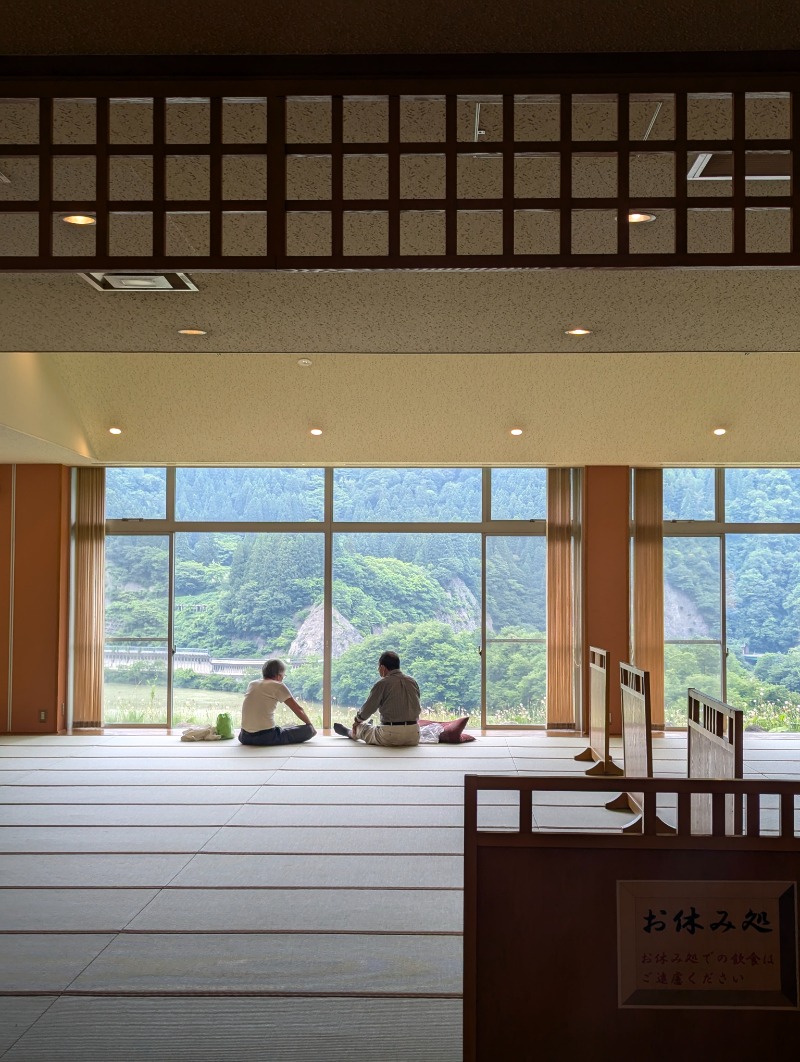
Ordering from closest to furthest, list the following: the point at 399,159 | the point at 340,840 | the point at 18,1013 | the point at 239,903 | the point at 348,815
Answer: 1. the point at 399,159
2. the point at 18,1013
3. the point at 239,903
4. the point at 340,840
5. the point at 348,815

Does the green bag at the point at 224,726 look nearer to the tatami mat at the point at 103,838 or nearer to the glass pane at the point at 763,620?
the tatami mat at the point at 103,838

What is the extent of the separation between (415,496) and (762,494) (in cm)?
312

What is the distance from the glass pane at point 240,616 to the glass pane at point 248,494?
193 mm

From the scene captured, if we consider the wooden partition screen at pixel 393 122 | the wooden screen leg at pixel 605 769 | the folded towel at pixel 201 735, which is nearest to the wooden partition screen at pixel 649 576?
the wooden screen leg at pixel 605 769

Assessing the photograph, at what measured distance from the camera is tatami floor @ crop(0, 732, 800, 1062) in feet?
9.44

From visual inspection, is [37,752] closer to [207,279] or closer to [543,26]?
[207,279]

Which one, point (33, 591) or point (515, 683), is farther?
point (515, 683)

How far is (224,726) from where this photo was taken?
855 cm

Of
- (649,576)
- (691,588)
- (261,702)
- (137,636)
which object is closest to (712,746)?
(261,702)

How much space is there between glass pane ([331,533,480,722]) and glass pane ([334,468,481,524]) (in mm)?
191

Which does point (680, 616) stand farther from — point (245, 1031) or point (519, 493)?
point (245, 1031)

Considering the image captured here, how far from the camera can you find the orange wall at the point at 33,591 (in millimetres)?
8750

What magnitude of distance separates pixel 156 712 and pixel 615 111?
25.4 ft

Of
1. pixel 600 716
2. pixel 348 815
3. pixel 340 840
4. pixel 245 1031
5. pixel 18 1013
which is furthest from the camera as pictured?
pixel 600 716
